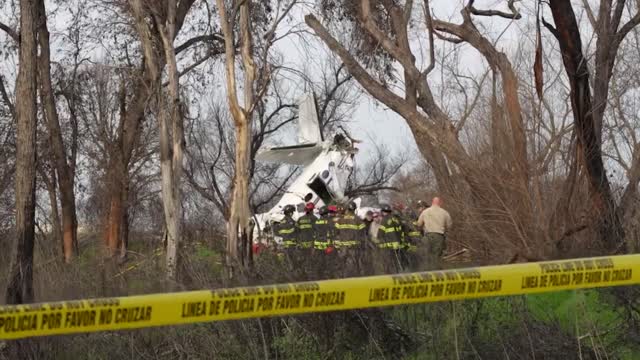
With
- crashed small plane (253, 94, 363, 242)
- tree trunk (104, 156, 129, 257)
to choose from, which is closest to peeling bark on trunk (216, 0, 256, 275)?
tree trunk (104, 156, 129, 257)

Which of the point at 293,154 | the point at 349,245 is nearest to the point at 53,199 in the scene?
the point at 293,154

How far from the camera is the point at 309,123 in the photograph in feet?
116

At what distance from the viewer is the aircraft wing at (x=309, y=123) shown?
3503cm

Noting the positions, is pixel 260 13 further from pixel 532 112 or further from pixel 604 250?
pixel 604 250

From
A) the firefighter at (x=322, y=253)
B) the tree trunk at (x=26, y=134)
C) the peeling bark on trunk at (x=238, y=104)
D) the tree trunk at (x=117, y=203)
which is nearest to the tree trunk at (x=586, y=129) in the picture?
the firefighter at (x=322, y=253)

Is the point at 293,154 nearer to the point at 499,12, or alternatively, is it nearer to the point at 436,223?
the point at 499,12

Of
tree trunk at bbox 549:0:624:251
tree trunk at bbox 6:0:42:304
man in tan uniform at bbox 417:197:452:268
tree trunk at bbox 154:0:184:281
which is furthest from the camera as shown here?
tree trunk at bbox 154:0:184:281

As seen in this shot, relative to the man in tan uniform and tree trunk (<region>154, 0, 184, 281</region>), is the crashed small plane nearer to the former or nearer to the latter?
tree trunk (<region>154, 0, 184, 281</region>)

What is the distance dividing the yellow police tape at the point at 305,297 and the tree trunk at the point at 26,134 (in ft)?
16.0

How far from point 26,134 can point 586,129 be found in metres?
6.05

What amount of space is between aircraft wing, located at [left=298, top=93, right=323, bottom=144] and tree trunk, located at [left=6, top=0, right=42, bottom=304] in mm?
24855

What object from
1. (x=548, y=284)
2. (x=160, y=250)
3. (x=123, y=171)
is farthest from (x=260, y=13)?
(x=548, y=284)

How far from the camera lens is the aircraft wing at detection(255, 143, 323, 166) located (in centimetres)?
3481

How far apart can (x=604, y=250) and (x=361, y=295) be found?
328cm
